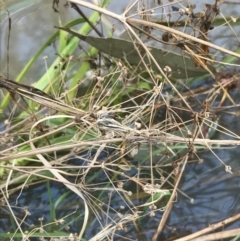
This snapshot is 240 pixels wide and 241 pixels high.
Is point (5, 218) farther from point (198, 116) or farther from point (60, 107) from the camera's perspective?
point (198, 116)

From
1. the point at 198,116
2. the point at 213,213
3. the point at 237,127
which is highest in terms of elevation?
the point at 198,116

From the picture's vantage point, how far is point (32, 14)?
4.00 ft

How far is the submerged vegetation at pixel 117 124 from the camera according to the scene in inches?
28.6

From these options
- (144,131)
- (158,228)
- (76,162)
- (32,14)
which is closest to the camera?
(144,131)

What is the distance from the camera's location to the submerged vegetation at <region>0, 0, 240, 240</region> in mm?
727

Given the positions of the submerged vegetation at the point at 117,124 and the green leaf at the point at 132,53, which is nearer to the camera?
the submerged vegetation at the point at 117,124

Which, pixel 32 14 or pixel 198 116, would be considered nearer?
pixel 198 116

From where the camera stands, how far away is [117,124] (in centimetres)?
68

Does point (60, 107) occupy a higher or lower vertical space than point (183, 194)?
higher

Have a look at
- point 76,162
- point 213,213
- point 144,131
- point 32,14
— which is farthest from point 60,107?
point 32,14

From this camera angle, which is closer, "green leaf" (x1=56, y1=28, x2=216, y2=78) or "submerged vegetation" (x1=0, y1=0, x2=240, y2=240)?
"submerged vegetation" (x1=0, y1=0, x2=240, y2=240)

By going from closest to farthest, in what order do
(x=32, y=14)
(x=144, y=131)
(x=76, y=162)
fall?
(x=144, y=131) → (x=76, y=162) → (x=32, y=14)

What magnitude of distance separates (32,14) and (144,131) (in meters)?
0.66

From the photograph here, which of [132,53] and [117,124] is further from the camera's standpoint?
[132,53]
